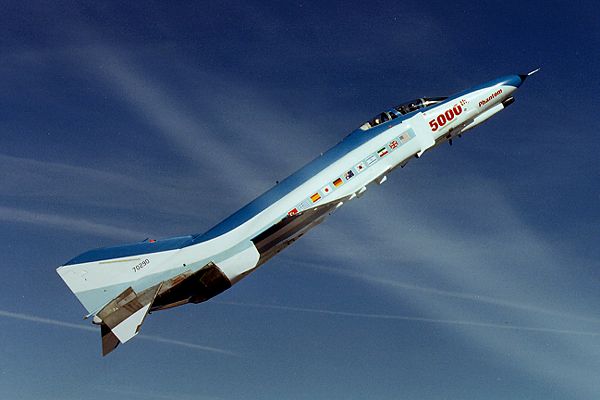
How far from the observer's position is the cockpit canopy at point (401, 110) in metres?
33.3

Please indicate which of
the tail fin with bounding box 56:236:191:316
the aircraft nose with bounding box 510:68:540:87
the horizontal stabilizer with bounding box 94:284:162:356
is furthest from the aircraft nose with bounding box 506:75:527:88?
the horizontal stabilizer with bounding box 94:284:162:356

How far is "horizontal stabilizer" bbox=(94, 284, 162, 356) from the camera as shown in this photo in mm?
29719

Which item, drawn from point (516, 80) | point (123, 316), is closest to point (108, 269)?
point (123, 316)

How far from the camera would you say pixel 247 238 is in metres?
31.4

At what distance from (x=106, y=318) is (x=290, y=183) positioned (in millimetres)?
10840

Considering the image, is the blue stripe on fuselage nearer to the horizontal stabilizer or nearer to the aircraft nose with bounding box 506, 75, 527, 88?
the horizontal stabilizer

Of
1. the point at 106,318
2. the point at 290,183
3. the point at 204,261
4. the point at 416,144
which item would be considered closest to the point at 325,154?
the point at 290,183

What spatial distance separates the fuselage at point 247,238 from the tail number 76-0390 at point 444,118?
3.65 feet

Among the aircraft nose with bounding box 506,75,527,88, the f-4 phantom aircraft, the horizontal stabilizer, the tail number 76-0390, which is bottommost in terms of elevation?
the horizontal stabilizer

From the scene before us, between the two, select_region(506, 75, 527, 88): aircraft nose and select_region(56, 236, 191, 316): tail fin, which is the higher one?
select_region(506, 75, 527, 88): aircraft nose

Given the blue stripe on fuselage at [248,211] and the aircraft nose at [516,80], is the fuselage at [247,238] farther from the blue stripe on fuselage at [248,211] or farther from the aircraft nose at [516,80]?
the aircraft nose at [516,80]

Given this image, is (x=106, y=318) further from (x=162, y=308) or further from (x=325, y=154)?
(x=325, y=154)

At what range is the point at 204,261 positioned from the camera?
3117 centimetres

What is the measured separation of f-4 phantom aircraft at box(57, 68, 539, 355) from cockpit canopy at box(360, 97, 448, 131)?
6.5 inches
